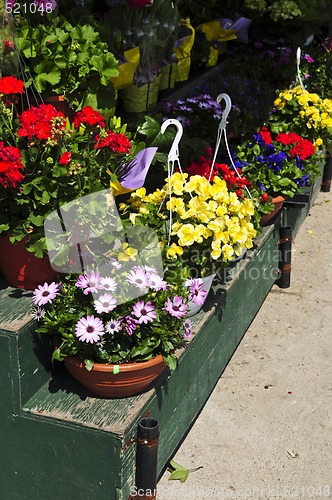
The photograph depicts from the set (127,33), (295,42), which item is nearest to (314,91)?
(295,42)

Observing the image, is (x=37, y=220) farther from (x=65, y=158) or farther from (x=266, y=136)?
(x=266, y=136)

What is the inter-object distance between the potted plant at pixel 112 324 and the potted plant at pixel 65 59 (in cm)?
77

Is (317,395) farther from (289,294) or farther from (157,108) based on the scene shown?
(157,108)

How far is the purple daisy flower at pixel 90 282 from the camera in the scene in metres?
2.44

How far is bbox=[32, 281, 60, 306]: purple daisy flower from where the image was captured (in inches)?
96.7

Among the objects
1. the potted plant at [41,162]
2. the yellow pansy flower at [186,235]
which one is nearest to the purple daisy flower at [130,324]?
the potted plant at [41,162]

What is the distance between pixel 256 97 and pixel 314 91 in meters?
1.35

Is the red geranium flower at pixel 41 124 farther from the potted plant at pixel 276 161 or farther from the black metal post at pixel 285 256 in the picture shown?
the black metal post at pixel 285 256

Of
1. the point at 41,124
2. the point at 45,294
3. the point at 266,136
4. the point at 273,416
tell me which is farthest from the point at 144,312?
the point at 266,136

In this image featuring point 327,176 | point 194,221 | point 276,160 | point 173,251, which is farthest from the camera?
point 327,176

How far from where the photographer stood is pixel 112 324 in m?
2.43

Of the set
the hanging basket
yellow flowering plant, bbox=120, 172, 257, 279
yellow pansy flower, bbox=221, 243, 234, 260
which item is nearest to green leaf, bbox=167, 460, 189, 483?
yellow flowering plant, bbox=120, 172, 257, 279

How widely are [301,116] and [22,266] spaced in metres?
2.25

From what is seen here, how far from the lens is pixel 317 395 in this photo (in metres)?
3.51
